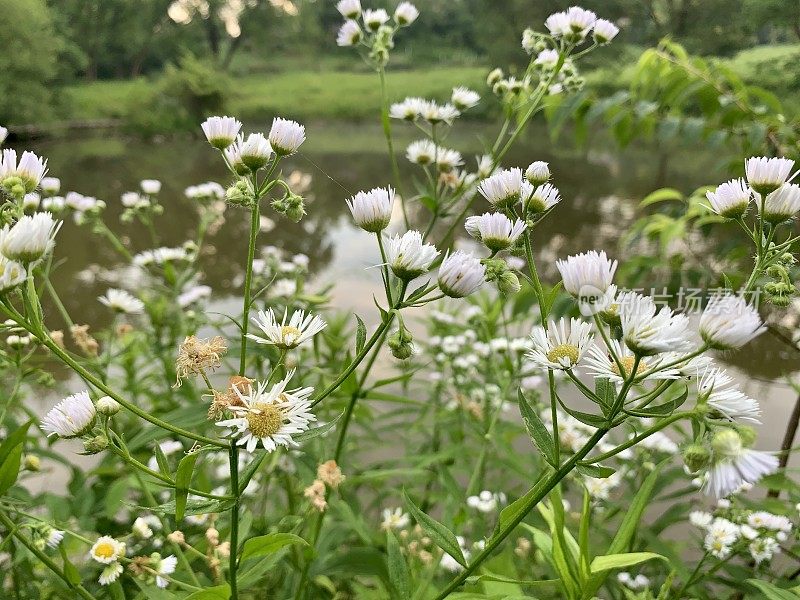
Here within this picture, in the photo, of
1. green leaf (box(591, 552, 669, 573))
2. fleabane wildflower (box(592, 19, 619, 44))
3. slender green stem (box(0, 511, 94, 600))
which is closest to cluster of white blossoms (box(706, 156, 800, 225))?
green leaf (box(591, 552, 669, 573))

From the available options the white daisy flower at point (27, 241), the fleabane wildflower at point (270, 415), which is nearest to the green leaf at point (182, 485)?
the fleabane wildflower at point (270, 415)

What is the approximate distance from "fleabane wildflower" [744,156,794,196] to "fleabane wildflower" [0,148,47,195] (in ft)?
1.44

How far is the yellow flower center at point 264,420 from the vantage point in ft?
0.96

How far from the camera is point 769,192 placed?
33 cm

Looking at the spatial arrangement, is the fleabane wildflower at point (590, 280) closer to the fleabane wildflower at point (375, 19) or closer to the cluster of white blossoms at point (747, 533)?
the cluster of white blossoms at point (747, 533)

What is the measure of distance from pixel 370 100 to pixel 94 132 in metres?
2.36

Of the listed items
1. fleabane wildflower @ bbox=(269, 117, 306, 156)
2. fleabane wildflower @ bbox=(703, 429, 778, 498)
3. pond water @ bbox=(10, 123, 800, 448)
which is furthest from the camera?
pond water @ bbox=(10, 123, 800, 448)

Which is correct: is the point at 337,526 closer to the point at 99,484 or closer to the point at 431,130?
the point at 99,484

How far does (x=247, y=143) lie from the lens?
350 millimetres

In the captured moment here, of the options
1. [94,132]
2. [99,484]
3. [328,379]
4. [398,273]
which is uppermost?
[398,273]

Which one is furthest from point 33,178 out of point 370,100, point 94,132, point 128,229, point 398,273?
point 94,132

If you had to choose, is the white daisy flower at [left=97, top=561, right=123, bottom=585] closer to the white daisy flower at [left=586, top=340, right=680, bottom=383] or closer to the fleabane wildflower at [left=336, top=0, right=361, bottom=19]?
the white daisy flower at [left=586, top=340, right=680, bottom=383]

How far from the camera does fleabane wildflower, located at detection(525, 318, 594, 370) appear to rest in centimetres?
31

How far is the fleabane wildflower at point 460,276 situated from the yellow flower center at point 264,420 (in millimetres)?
114
